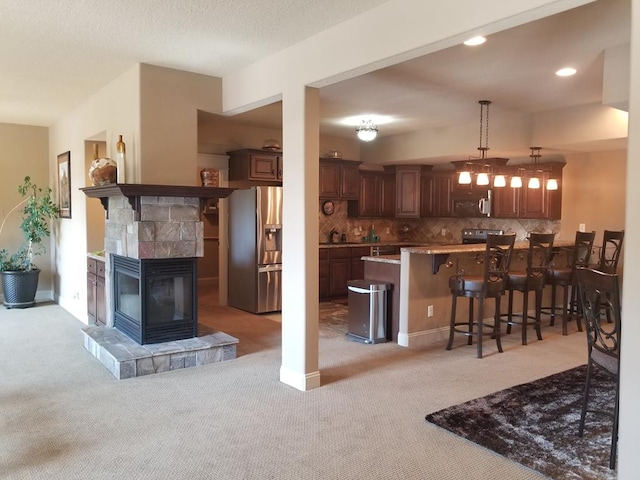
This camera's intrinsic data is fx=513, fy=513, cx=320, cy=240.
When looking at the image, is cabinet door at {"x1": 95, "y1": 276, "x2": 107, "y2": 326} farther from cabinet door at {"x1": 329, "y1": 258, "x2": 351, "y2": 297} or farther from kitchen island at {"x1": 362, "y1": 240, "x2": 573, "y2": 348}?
cabinet door at {"x1": 329, "y1": 258, "x2": 351, "y2": 297}

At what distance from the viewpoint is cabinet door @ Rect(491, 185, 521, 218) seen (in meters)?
7.64

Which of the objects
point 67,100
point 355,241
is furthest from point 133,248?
point 355,241

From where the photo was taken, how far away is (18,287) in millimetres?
7109

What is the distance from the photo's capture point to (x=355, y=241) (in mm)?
8859

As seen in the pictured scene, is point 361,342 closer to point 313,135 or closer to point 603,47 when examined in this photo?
point 313,135

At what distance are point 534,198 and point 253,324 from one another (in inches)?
175

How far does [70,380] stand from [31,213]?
157 inches

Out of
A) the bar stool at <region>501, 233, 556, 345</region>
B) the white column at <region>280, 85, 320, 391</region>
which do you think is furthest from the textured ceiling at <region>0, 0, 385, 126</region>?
the bar stool at <region>501, 233, 556, 345</region>

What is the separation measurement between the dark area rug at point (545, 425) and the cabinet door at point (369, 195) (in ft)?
16.1

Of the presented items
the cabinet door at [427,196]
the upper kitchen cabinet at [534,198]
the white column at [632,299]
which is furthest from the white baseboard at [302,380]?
the cabinet door at [427,196]

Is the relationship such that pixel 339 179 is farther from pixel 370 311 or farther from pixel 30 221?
pixel 30 221

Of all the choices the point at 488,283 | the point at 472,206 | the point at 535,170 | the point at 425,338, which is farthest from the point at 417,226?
the point at 488,283

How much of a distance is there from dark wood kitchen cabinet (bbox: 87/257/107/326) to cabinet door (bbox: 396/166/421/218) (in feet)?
16.5

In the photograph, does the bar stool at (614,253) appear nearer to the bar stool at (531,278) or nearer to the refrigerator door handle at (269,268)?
the bar stool at (531,278)
